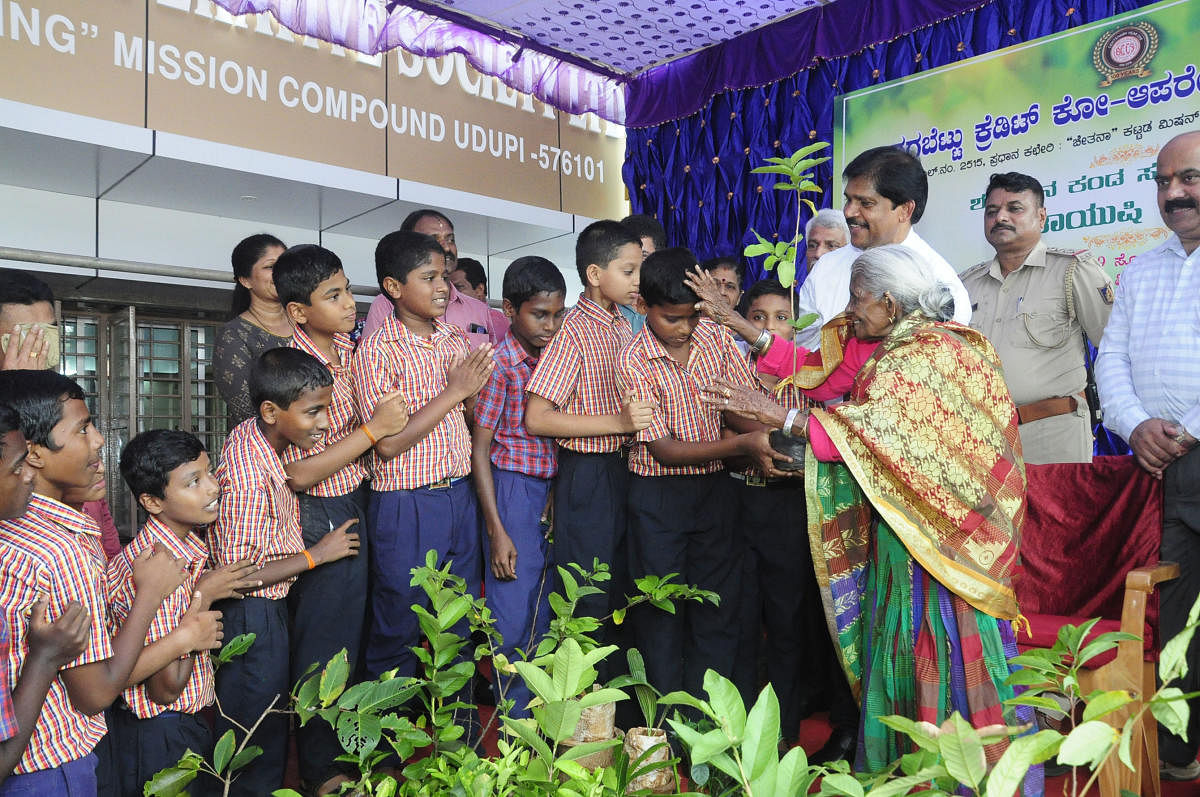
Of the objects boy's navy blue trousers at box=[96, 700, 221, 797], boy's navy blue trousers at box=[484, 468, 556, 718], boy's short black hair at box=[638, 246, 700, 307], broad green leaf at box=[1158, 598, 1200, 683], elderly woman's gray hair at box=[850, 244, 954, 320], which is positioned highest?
boy's short black hair at box=[638, 246, 700, 307]

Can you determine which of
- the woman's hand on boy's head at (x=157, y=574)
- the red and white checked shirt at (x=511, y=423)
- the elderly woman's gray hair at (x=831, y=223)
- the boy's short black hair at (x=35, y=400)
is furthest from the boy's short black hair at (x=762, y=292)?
the boy's short black hair at (x=35, y=400)

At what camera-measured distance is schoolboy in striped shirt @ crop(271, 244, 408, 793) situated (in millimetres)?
2236

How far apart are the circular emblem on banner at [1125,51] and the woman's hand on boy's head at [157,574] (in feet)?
13.2

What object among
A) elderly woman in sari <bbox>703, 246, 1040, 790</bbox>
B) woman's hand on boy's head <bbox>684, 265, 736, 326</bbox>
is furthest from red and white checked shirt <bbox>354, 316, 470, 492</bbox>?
elderly woman in sari <bbox>703, 246, 1040, 790</bbox>

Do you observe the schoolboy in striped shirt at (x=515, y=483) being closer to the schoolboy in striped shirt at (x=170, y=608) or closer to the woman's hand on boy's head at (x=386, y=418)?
the woman's hand on boy's head at (x=386, y=418)

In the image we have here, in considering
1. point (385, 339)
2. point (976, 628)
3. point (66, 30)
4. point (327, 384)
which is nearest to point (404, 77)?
point (66, 30)

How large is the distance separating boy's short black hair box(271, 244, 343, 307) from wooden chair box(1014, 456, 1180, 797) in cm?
203

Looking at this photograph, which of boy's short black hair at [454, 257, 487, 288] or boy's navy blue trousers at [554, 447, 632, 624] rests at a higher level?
boy's short black hair at [454, 257, 487, 288]

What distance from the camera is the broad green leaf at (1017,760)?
56cm

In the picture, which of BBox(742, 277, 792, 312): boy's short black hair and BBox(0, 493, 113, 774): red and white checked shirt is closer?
BBox(0, 493, 113, 774): red and white checked shirt

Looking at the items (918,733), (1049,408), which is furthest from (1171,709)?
(1049,408)

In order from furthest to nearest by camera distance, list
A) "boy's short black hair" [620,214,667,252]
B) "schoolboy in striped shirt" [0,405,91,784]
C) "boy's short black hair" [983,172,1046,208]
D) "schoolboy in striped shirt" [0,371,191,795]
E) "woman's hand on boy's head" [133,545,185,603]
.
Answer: "boy's short black hair" [620,214,667,252] → "boy's short black hair" [983,172,1046,208] → "woman's hand on boy's head" [133,545,185,603] → "schoolboy in striped shirt" [0,371,191,795] → "schoolboy in striped shirt" [0,405,91,784]

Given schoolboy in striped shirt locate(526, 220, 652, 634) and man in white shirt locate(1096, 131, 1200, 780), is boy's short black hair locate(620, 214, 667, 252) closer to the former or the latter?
schoolboy in striped shirt locate(526, 220, 652, 634)

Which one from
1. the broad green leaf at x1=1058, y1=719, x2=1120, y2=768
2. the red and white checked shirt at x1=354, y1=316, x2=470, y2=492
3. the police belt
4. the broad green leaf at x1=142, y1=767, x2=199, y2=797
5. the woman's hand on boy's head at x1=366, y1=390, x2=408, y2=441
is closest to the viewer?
the broad green leaf at x1=1058, y1=719, x2=1120, y2=768
